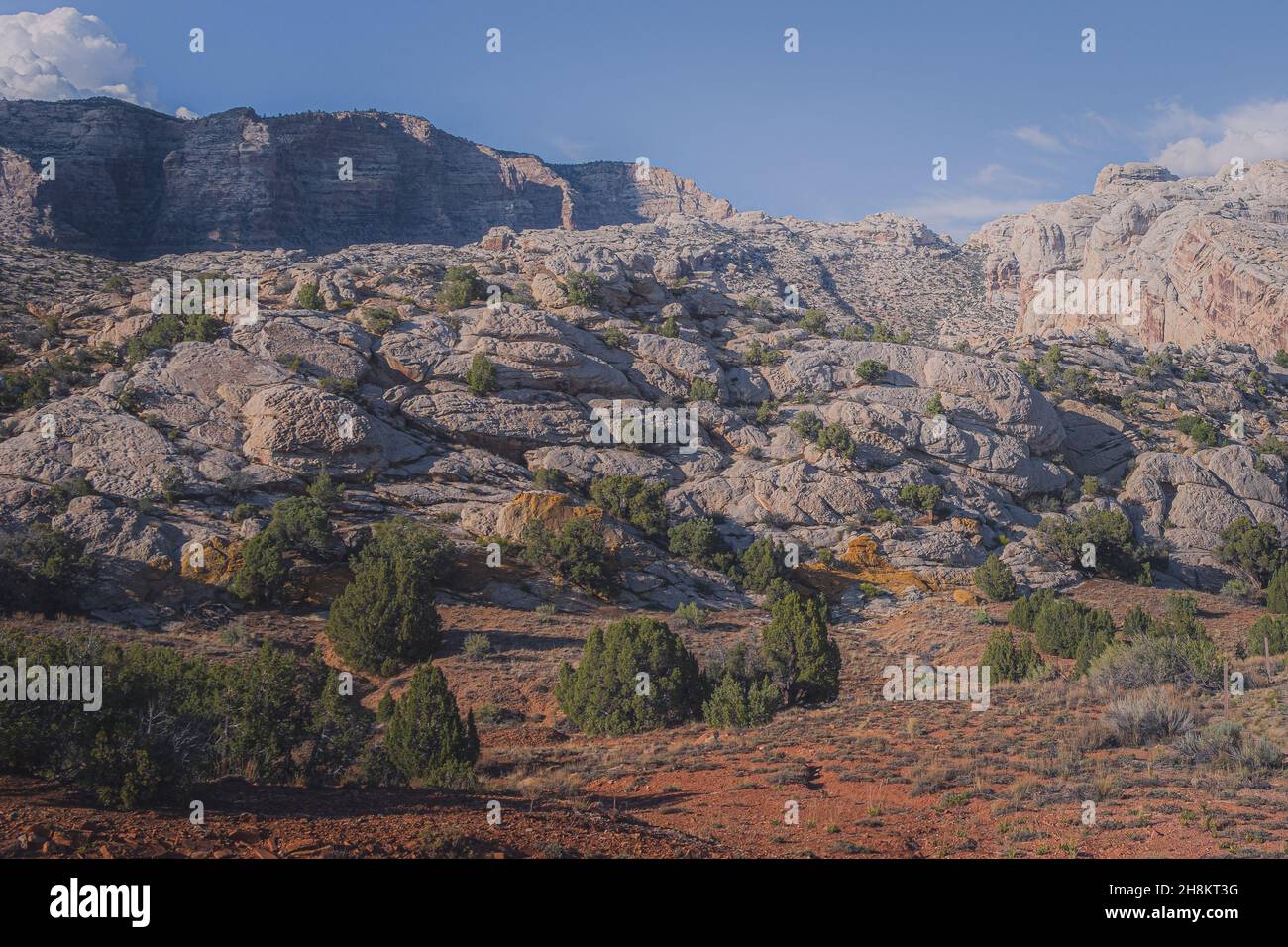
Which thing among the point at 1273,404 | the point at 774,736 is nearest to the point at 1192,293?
the point at 1273,404

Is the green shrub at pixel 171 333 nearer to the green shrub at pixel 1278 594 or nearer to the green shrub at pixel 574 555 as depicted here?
the green shrub at pixel 574 555

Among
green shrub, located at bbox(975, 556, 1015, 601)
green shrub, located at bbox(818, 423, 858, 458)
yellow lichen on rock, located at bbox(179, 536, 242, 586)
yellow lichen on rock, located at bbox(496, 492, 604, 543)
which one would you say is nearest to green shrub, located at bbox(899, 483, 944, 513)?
green shrub, located at bbox(818, 423, 858, 458)

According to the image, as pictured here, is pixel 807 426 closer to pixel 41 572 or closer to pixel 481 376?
pixel 481 376

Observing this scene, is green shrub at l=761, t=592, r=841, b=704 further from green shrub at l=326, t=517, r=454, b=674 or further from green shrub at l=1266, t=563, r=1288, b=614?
green shrub at l=1266, t=563, r=1288, b=614

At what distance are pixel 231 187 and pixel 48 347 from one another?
8357 centimetres

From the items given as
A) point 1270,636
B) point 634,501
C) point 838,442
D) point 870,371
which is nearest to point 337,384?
point 634,501

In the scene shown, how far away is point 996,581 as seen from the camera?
2698 cm

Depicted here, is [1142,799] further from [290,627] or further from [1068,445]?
[1068,445]

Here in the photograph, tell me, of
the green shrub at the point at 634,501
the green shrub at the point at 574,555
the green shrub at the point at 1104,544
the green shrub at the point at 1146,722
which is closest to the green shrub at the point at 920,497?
the green shrub at the point at 1104,544

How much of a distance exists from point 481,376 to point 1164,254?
2810 inches

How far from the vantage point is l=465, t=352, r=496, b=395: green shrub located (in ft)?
109

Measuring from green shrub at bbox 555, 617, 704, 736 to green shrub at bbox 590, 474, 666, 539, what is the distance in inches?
446

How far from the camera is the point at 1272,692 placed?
53.0ft

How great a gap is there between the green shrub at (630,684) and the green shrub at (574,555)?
755 centimetres
